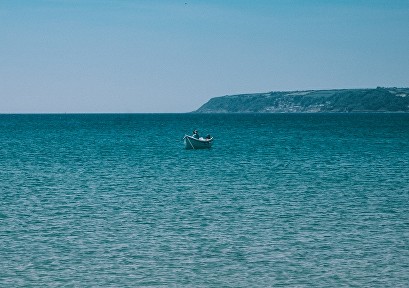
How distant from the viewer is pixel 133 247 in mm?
21562

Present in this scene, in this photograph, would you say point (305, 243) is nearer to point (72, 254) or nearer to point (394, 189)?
point (72, 254)

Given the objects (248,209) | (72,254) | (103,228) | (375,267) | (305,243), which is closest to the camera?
(375,267)

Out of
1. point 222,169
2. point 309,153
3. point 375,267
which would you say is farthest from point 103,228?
point 309,153

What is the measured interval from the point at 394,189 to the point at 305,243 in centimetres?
1593

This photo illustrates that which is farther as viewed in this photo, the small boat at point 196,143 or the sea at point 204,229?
the small boat at point 196,143

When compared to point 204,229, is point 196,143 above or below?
above

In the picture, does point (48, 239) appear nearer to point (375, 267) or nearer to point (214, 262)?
point (214, 262)

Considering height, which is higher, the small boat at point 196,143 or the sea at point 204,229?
the small boat at point 196,143

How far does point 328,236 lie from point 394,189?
47.7 feet

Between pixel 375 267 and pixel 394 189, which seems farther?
pixel 394 189

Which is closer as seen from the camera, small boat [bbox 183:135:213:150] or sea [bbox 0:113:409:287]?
sea [bbox 0:113:409:287]

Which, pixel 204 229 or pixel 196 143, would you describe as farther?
pixel 196 143

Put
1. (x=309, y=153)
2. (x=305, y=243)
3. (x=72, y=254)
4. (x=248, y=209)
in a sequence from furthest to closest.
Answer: (x=309, y=153) → (x=248, y=209) → (x=305, y=243) → (x=72, y=254)

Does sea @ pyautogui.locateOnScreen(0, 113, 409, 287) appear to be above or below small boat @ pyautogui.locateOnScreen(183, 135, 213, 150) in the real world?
below
